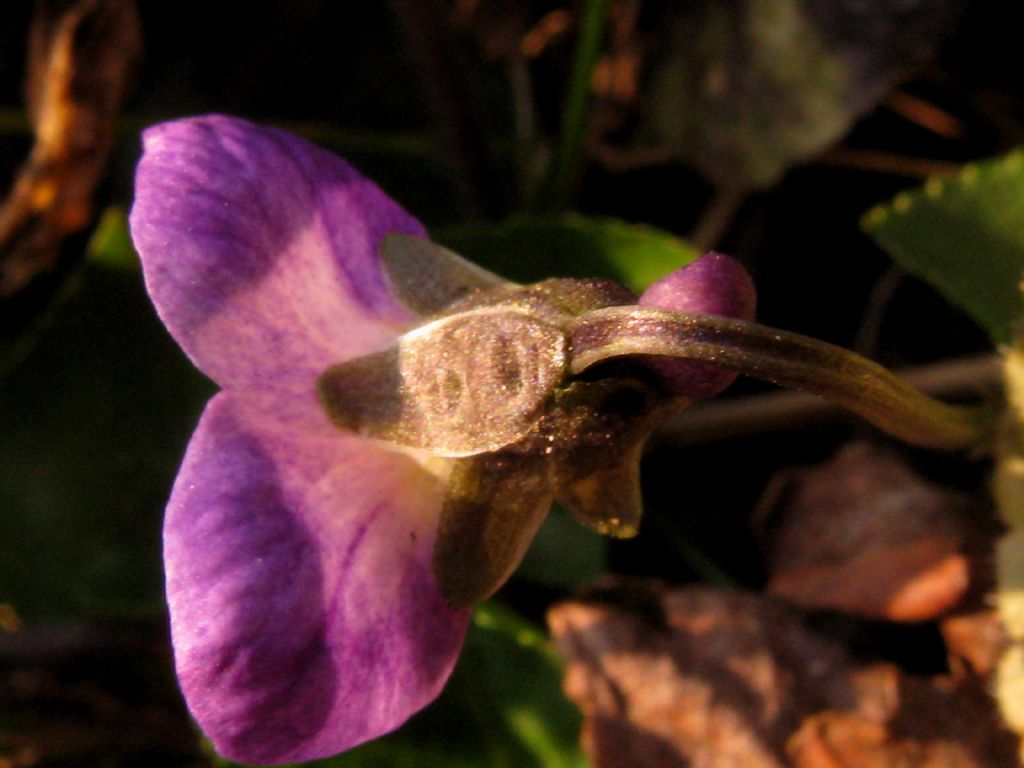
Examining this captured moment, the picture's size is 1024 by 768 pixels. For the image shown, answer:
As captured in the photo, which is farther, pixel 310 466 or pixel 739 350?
pixel 310 466


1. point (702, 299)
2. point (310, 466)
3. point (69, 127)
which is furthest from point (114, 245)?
point (702, 299)

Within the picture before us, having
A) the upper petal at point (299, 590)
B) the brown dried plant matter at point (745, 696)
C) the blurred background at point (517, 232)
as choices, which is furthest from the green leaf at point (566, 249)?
the upper petal at point (299, 590)

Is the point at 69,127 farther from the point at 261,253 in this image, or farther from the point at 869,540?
the point at 869,540

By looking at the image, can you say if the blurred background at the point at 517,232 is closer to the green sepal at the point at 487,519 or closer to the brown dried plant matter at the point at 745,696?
the brown dried plant matter at the point at 745,696

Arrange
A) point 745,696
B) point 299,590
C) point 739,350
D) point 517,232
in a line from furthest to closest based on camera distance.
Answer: point 517,232 → point 745,696 → point 299,590 → point 739,350

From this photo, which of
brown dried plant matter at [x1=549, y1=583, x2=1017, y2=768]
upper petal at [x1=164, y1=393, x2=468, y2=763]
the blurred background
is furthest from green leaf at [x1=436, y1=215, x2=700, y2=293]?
upper petal at [x1=164, y1=393, x2=468, y2=763]

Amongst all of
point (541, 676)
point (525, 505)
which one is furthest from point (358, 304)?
point (541, 676)
